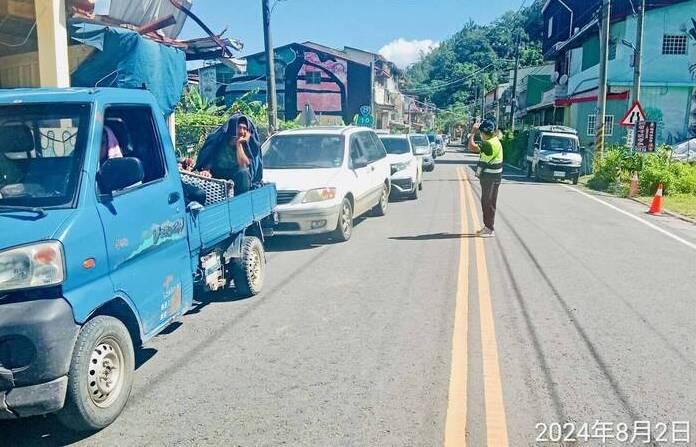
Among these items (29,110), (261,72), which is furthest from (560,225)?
(261,72)

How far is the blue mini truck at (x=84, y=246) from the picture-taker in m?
3.46

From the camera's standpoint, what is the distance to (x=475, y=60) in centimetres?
11112

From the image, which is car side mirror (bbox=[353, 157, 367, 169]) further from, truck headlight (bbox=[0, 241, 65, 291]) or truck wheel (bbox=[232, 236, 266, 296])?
truck headlight (bbox=[0, 241, 65, 291])

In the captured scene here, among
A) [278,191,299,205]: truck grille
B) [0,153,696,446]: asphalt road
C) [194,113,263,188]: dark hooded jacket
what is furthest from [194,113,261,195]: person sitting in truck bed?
[278,191,299,205]: truck grille

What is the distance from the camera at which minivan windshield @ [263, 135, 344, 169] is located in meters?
10.8

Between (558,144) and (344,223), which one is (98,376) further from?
(558,144)

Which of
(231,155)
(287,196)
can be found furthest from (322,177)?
(231,155)

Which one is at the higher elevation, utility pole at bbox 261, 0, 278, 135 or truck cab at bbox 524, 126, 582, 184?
utility pole at bbox 261, 0, 278, 135

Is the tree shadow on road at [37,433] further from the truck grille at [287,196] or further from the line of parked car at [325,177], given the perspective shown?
the truck grille at [287,196]

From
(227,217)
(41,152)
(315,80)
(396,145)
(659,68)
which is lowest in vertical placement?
(227,217)

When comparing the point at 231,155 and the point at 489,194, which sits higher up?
the point at 231,155

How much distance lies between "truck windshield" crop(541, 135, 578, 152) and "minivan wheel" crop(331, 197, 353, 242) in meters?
17.2

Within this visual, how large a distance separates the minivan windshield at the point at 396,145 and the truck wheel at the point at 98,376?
46.4ft

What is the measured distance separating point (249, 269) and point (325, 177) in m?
3.57
